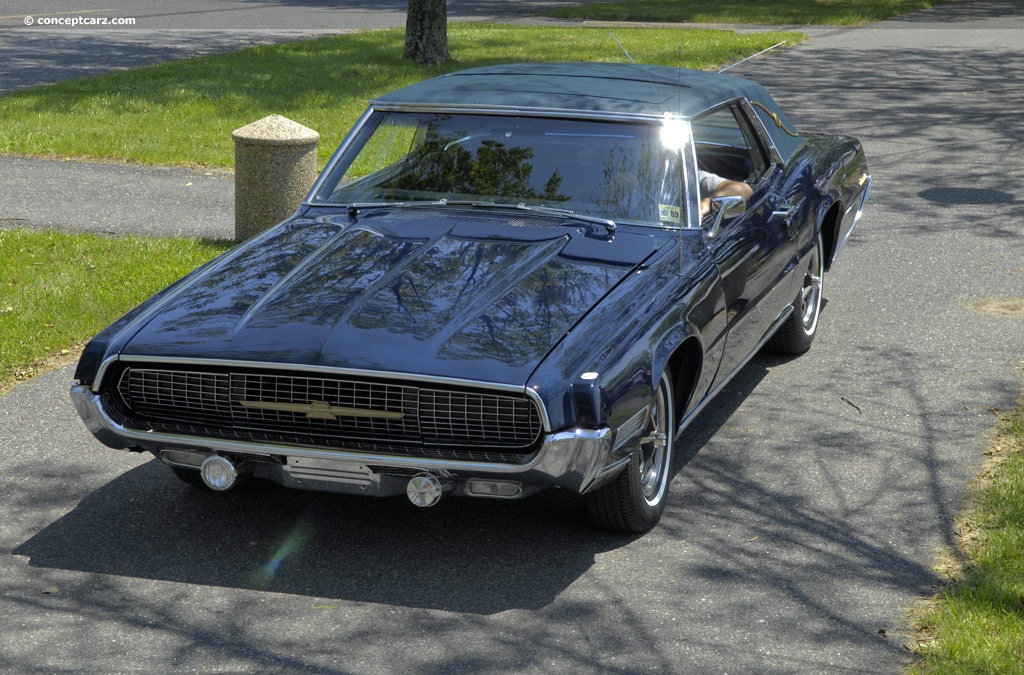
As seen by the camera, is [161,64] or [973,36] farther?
[973,36]

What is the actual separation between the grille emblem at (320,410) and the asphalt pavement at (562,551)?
60 cm

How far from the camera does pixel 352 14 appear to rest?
27109 mm

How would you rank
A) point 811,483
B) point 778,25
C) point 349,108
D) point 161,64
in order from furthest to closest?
point 778,25 < point 161,64 < point 349,108 < point 811,483

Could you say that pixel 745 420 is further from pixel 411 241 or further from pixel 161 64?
pixel 161 64

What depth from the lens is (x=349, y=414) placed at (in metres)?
4.38

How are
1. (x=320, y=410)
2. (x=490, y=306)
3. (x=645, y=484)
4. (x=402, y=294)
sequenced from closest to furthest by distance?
1. (x=320, y=410)
2. (x=490, y=306)
3. (x=402, y=294)
4. (x=645, y=484)

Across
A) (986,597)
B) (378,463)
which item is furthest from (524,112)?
(986,597)

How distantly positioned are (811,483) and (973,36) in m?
20.6

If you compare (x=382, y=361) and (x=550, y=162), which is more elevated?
(x=550, y=162)

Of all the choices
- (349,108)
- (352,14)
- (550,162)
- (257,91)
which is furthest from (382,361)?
(352,14)

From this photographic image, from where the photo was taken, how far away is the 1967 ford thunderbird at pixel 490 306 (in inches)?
171

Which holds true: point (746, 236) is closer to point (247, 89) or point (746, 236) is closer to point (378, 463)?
point (378, 463)

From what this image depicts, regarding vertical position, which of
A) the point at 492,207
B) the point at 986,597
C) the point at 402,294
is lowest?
the point at 986,597

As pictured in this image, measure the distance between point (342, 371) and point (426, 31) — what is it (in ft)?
48.6
